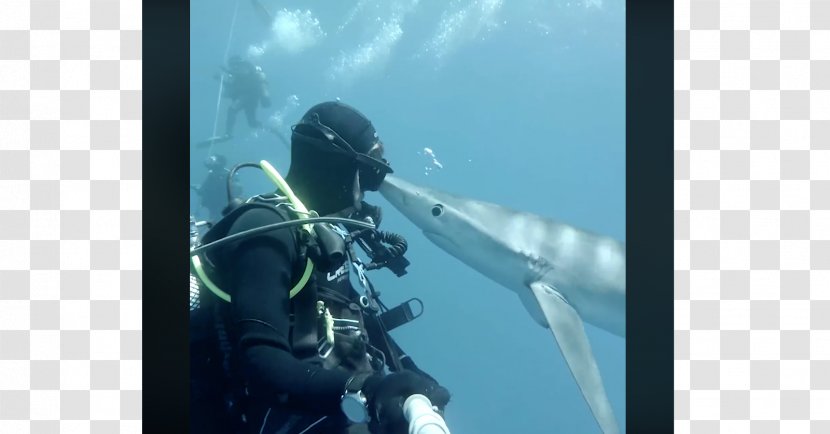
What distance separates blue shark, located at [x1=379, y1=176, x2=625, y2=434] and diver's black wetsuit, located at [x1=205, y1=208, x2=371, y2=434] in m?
3.25

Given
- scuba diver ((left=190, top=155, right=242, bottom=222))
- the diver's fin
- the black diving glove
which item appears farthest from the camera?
the diver's fin

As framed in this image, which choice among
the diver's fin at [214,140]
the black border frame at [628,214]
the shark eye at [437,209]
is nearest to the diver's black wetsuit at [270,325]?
the black border frame at [628,214]

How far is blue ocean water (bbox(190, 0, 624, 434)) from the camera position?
38250 millimetres

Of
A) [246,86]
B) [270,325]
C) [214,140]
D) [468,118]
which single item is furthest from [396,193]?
[468,118]

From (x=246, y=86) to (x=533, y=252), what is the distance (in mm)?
10094

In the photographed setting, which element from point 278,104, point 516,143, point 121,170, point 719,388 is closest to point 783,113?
point 719,388

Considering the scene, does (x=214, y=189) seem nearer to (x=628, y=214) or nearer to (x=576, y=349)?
(x=576, y=349)

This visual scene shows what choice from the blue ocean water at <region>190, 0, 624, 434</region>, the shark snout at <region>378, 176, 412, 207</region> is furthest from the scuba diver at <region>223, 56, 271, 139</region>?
the blue ocean water at <region>190, 0, 624, 434</region>

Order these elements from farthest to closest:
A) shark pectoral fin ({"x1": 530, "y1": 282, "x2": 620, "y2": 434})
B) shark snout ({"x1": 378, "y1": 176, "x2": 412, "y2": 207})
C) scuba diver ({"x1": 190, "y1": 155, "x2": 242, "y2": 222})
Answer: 1. scuba diver ({"x1": 190, "y1": 155, "x2": 242, "y2": 222})
2. shark snout ({"x1": 378, "y1": 176, "x2": 412, "y2": 207})
3. shark pectoral fin ({"x1": 530, "y1": 282, "x2": 620, "y2": 434})

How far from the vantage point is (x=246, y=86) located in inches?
525

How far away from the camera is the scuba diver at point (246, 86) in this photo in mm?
12984

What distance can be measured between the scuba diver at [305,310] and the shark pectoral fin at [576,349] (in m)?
1.70

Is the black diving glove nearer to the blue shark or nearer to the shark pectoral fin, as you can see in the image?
the shark pectoral fin

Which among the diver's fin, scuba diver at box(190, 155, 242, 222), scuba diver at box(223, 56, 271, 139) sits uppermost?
scuba diver at box(223, 56, 271, 139)
